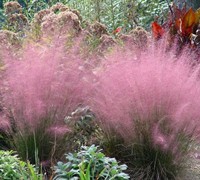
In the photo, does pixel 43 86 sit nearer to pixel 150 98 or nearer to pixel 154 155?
pixel 150 98

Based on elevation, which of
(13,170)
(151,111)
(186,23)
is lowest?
(13,170)

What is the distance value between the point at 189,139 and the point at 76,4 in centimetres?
537

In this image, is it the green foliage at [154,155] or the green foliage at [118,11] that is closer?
the green foliage at [154,155]

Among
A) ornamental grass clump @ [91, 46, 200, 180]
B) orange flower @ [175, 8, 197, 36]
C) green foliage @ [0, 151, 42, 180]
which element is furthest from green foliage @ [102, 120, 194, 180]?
orange flower @ [175, 8, 197, 36]

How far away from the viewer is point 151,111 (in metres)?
3.28

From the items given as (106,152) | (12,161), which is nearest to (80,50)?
(106,152)

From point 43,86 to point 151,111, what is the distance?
2.72 feet

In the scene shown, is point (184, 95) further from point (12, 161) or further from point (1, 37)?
point (1, 37)

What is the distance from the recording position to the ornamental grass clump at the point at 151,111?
10.7ft

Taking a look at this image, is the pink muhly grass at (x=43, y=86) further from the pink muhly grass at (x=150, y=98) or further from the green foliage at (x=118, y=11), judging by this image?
the green foliage at (x=118, y=11)

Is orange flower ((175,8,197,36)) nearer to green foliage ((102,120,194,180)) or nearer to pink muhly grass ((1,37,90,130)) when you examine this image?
pink muhly grass ((1,37,90,130))

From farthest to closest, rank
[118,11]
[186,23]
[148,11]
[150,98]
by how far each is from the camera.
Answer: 1. [148,11]
2. [118,11]
3. [186,23]
4. [150,98]

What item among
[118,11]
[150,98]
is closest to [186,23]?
[118,11]

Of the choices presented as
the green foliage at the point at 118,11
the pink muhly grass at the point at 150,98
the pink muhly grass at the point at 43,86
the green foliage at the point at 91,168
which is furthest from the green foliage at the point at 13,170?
the green foliage at the point at 118,11
